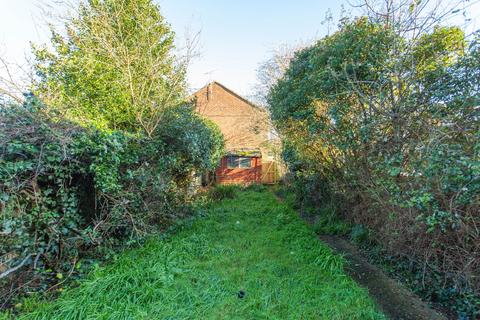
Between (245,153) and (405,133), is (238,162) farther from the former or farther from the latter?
(405,133)

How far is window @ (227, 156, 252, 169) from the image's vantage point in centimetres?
1434

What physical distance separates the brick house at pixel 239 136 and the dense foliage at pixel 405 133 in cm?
824

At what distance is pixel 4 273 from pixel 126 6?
7.05m

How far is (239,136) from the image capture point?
651 inches

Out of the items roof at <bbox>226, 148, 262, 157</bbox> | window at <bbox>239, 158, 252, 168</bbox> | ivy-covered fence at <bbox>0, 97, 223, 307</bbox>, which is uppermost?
roof at <bbox>226, 148, 262, 157</bbox>

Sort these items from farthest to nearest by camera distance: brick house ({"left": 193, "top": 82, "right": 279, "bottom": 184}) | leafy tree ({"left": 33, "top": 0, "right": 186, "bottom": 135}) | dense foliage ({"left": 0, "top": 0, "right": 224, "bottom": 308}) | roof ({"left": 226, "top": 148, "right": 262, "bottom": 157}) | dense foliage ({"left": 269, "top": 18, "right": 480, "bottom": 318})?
1. roof ({"left": 226, "top": 148, "right": 262, "bottom": 157})
2. brick house ({"left": 193, "top": 82, "right": 279, "bottom": 184})
3. leafy tree ({"left": 33, "top": 0, "right": 186, "bottom": 135})
4. dense foliage ({"left": 0, "top": 0, "right": 224, "bottom": 308})
5. dense foliage ({"left": 269, "top": 18, "right": 480, "bottom": 318})

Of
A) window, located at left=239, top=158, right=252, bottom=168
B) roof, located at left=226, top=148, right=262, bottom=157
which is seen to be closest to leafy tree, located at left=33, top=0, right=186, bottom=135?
roof, located at left=226, top=148, right=262, bottom=157

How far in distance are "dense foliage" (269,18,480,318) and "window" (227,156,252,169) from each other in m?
9.17

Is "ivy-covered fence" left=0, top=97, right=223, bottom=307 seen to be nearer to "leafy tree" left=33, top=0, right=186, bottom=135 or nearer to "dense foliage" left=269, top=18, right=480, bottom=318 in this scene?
"leafy tree" left=33, top=0, right=186, bottom=135

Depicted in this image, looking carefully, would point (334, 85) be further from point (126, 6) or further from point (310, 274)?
point (126, 6)

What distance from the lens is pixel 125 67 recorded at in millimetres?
5719

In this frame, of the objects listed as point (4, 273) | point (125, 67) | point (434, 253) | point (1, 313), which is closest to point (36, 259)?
point (4, 273)

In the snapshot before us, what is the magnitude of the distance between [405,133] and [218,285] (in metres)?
3.53

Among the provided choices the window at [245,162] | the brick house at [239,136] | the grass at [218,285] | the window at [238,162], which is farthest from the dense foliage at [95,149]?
the window at [245,162]
